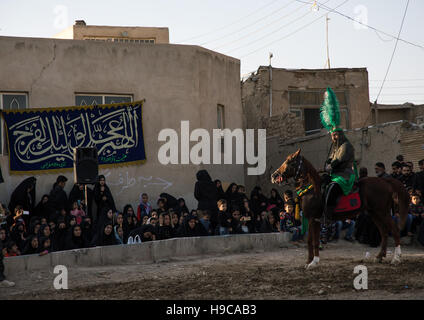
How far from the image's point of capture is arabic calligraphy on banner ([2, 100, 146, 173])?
16219 mm

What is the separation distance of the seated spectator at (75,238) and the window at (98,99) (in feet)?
17.0

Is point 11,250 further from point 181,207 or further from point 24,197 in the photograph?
point 181,207

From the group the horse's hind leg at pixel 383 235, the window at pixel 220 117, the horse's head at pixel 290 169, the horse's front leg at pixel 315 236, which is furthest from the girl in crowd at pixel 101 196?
the horse's hind leg at pixel 383 235

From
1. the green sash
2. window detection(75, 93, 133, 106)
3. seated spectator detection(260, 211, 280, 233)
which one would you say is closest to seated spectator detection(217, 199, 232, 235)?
seated spectator detection(260, 211, 280, 233)

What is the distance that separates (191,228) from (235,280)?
4343 mm

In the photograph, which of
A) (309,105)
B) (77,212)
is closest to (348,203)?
(77,212)

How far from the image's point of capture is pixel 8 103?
16422 millimetres

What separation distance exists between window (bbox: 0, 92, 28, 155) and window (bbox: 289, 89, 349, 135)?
11.7 meters

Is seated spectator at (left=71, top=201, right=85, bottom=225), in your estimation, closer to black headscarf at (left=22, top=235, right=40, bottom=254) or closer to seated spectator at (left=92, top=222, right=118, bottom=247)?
seated spectator at (left=92, top=222, right=118, bottom=247)

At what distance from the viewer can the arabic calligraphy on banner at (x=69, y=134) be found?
16.2 metres

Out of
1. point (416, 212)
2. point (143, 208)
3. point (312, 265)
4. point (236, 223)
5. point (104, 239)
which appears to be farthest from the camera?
point (143, 208)

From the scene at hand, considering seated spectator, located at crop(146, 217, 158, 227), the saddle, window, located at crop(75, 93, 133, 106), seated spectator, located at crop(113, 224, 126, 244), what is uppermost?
window, located at crop(75, 93, 133, 106)

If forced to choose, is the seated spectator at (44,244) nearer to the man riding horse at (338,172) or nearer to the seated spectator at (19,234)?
the seated spectator at (19,234)
